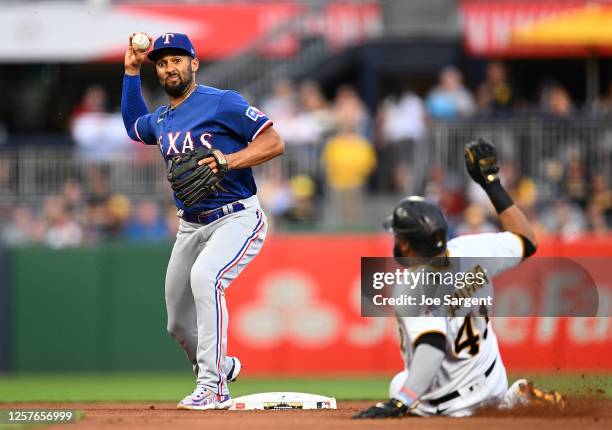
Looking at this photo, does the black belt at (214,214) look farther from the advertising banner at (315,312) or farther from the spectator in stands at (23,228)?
the spectator in stands at (23,228)

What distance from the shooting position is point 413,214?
6680mm

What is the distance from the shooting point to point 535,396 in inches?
284

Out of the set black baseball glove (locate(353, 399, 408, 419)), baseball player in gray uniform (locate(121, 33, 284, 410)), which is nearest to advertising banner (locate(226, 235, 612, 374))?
baseball player in gray uniform (locate(121, 33, 284, 410))

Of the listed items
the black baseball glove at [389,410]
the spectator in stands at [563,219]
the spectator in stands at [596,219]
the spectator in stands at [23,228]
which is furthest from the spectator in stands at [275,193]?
the black baseball glove at [389,410]

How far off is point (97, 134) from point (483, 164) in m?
10.8

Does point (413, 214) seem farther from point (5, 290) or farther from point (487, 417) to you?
point (5, 290)

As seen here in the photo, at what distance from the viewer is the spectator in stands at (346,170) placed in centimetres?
1589

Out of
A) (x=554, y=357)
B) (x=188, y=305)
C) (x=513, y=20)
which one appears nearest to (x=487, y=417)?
(x=188, y=305)

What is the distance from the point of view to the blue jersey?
809 cm

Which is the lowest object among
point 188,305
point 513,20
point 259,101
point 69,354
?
point 69,354

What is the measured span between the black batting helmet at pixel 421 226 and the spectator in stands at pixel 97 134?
10202 millimetres

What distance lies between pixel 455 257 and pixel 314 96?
10597mm

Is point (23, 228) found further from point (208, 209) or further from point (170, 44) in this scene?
point (170, 44)

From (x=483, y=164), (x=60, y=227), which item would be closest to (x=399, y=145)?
(x=60, y=227)
